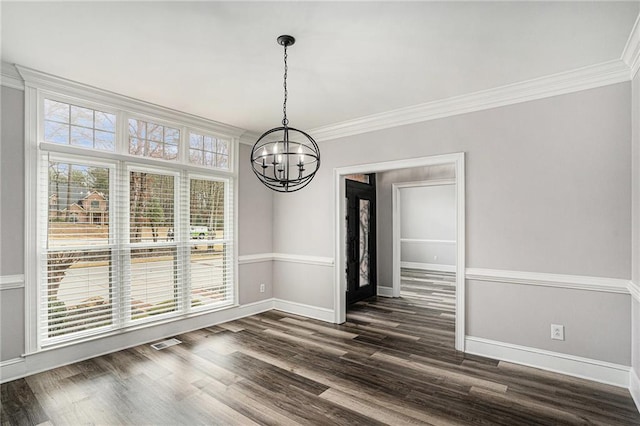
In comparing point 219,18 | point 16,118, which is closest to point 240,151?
point 16,118

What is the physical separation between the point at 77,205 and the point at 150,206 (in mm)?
751

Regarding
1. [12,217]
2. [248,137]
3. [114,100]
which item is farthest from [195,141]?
[12,217]

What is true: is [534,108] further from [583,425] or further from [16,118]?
[16,118]

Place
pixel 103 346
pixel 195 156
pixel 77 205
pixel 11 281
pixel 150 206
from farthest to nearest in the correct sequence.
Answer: pixel 195 156
pixel 150 206
pixel 103 346
pixel 77 205
pixel 11 281

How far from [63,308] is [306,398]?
262 cm

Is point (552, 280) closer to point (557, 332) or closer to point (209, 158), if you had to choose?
point (557, 332)

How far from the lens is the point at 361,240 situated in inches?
243

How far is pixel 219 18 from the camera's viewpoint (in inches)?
89.4

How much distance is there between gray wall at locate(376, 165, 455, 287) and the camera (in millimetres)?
6328

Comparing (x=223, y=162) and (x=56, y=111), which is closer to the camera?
(x=56, y=111)

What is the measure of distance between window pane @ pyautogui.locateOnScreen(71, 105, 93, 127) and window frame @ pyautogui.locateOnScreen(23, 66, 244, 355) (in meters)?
0.05

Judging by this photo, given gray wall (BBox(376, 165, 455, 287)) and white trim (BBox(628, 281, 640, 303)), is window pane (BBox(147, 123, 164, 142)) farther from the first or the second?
white trim (BBox(628, 281, 640, 303))

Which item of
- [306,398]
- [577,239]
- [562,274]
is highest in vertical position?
[577,239]

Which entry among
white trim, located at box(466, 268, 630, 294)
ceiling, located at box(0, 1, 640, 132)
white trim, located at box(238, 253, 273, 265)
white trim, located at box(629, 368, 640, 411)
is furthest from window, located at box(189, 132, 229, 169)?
white trim, located at box(629, 368, 640, 411)
